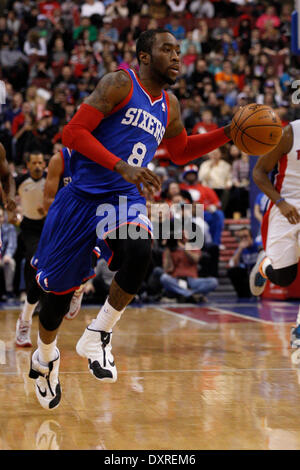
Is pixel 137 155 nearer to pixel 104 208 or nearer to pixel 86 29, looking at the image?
pixel 104 208

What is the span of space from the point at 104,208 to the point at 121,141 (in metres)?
0.39

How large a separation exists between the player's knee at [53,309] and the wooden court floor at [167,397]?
50 centimetres

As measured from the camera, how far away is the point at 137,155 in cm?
404

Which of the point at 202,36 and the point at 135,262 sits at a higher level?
the point at 202,36

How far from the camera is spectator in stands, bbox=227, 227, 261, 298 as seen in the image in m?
11.5

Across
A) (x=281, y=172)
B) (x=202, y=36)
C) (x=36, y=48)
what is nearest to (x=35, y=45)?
(x=36, y=48)

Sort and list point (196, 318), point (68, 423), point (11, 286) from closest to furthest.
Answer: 1. point (68, 423)
2. point (196, 318)
3. point (11, 286)

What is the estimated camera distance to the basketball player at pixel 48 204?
6.43 metres

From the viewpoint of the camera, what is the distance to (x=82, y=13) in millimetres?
18516

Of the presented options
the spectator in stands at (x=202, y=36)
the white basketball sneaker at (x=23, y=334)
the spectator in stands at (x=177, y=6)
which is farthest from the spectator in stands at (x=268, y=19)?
the white basketball sneaker at (x=23, y=334)

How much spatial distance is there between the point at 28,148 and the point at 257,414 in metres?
10.1
